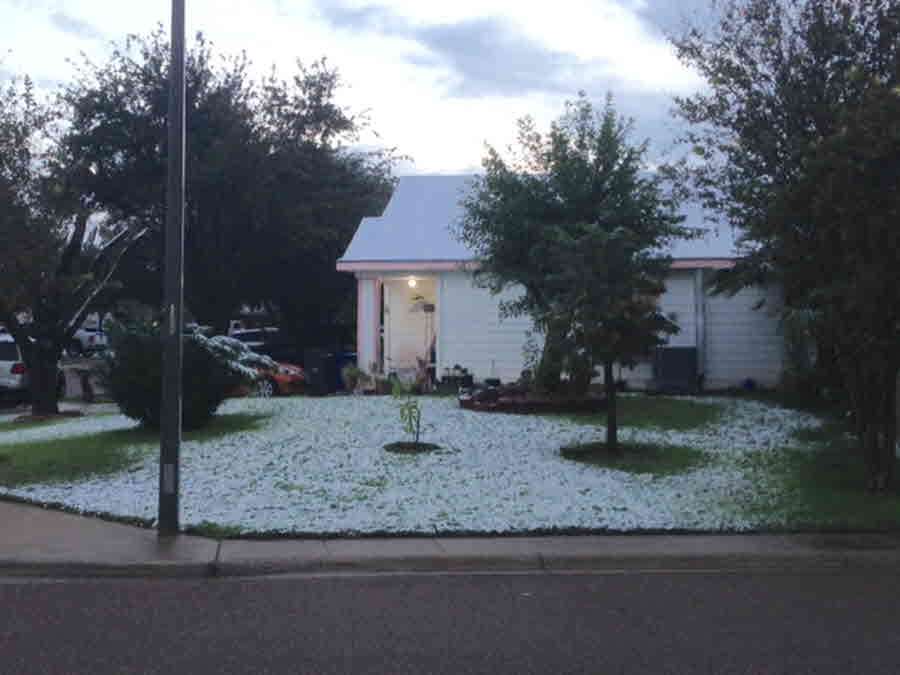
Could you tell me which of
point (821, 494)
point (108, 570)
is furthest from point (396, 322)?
point (108, 570)

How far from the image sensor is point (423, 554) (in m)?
9.68

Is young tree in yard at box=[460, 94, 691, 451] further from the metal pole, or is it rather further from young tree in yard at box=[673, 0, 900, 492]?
the metal pole

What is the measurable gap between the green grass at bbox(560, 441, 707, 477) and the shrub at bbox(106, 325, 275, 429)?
5.33 m

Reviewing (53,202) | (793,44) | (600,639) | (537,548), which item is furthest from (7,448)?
(793,44)

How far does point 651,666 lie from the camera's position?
21.1ft

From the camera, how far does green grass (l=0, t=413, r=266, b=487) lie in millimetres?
13422

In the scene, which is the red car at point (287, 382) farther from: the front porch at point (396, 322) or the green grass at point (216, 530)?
the green grass at point (216, 530)

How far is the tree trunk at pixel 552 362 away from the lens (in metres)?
14.7

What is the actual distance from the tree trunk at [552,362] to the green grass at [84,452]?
15.1 ft

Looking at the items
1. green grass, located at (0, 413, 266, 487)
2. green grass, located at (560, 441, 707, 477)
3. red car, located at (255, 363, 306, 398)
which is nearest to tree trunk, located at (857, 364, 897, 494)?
green grass, located at (560, 441, 707, 477)

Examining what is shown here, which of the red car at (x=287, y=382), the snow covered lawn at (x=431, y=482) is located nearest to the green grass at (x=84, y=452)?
the snow covered lawn at (x=431, y=482)

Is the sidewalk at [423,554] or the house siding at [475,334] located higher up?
the house siding at [475,334]

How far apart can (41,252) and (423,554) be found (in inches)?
411

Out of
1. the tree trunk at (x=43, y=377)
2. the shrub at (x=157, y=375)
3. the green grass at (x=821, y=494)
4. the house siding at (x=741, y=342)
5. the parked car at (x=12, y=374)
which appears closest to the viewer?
the green grass at (x=821, y=494)
